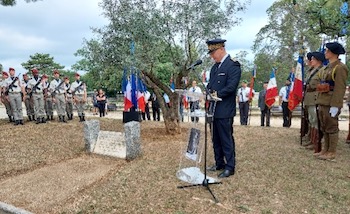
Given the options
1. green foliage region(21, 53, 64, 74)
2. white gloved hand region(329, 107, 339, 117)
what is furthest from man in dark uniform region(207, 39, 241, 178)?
green foliage region(21, 53, 64, 74)

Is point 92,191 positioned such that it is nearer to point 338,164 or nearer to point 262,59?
point 338,164

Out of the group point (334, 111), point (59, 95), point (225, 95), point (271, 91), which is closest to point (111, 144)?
point (225, 95)

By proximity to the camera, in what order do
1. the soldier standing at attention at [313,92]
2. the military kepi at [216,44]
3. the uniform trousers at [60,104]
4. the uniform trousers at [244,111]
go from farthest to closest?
the uniform trousers at [244,111], the uniform trousers at [60,104], the soldier standing at attention at [313,92], the military kepi at [216,44]

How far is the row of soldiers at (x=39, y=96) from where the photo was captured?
33.1 ft

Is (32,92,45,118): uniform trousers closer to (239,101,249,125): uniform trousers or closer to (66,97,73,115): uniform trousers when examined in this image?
(66,97,73,115): uniform trousers

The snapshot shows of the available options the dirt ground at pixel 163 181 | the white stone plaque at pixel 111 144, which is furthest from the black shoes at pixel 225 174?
the white stone plaque at pixel 111 144

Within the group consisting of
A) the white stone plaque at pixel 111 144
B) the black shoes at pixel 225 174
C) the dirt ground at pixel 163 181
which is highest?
the white stone plaque at pixel 111 144

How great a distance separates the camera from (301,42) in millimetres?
22938

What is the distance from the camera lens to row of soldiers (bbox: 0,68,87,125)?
10086 mm

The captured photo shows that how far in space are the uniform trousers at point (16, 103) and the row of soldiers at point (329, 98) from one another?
27.8ft

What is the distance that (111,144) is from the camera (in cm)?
637

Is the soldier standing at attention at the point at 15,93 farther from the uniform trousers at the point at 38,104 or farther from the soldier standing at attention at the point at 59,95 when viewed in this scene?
the soldier standing at attention at the point at 59,95

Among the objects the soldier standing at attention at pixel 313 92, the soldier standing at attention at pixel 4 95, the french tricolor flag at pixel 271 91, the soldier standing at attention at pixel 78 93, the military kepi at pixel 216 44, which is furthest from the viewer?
the french tricolor flag at pixel 271 91

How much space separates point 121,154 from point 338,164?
3885 millimetres
